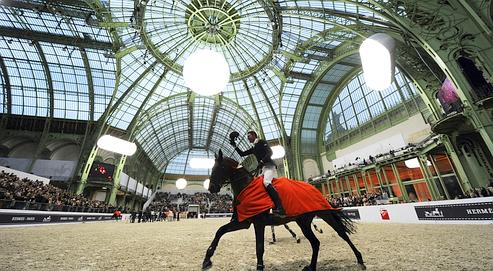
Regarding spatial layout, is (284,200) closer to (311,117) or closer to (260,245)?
(260,245)

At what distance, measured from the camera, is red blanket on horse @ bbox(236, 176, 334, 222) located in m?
3.44

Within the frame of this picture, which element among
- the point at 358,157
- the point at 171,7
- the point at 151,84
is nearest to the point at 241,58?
the point at 171,7

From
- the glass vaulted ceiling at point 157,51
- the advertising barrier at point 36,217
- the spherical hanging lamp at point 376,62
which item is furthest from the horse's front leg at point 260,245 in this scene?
the glass vaulted ceiling at point 157,51

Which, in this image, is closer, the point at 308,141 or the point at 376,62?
the point at 376,62

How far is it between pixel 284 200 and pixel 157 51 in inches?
1115

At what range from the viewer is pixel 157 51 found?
26.2m

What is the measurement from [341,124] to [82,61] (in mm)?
40214

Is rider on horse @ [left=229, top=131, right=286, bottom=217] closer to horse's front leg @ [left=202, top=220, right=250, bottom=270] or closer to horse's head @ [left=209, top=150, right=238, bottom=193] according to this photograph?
horse's head @ [left=209, top=150, right=238, bottom=193]

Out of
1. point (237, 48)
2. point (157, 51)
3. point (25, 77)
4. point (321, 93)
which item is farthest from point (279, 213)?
point (25, 77)

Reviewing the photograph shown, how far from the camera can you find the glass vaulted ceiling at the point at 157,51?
20.9m

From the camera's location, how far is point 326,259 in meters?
4.02

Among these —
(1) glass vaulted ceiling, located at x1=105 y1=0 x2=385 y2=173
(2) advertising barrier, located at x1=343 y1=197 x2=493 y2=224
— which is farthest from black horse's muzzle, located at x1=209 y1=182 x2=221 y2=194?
(1) glass vaulted ceiling, located at x1=105 y1=0 x2=385 y2=173

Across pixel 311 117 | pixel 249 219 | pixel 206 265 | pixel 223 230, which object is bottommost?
pixel 206 265

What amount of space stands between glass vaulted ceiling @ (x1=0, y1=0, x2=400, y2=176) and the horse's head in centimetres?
1866
